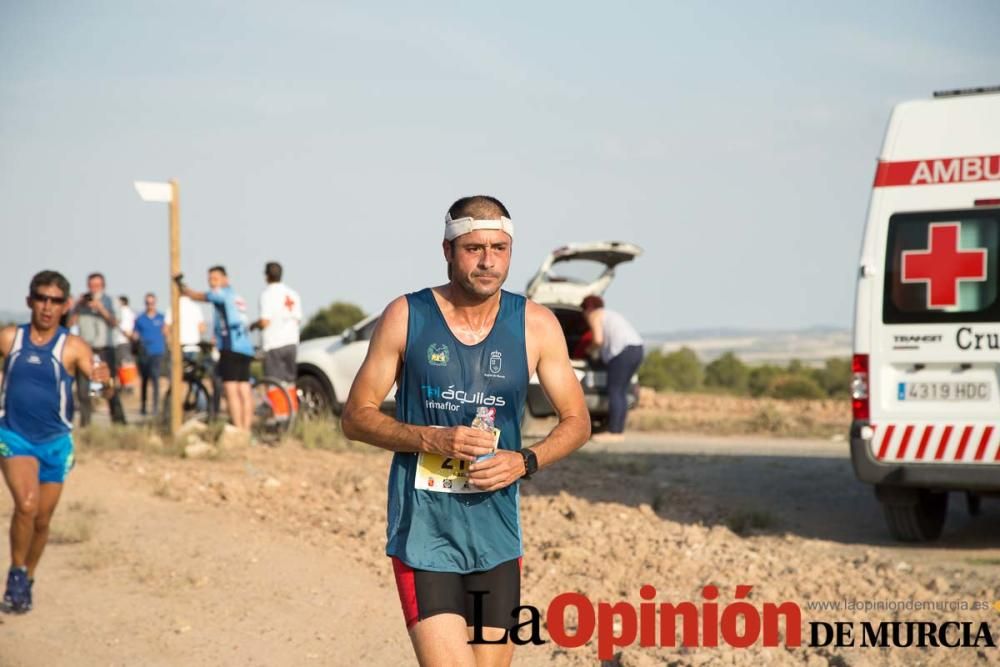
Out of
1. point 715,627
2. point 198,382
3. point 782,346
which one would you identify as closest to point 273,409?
point 198,382

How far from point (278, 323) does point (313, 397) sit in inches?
72.5

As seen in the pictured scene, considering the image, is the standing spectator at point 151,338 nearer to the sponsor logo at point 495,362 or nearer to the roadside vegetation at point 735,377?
the sponsor logo at point 495,362

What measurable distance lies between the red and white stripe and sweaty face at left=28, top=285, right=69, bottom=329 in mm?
5630

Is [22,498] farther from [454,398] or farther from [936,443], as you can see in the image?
[936,443]

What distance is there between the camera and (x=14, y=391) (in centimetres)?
816

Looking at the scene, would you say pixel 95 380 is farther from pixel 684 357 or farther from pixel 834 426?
pixel 684 357

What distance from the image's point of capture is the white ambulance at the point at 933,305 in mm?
9578

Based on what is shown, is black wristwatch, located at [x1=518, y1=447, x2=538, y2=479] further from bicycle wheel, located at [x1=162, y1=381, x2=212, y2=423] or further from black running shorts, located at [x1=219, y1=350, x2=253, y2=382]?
bicycle wheel, located at [x1=162, y1=381, x2=212, y2=423]

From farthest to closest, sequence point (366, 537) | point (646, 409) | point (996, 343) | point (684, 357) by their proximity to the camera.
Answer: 1. point (684, 357)
2. point (646, 409)
3. point (366, 537)
4. point (996, 343)

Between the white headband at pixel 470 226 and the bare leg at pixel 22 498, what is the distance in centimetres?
460

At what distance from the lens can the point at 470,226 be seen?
4465mm

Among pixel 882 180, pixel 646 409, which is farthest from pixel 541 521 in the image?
pixel 646 409

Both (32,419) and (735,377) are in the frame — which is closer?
(32,419)

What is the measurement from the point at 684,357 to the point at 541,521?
3802 centimetres
